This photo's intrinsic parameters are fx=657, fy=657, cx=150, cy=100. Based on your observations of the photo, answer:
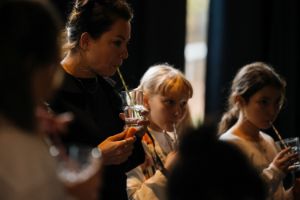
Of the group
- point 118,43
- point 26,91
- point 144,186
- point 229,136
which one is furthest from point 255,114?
point 26,91

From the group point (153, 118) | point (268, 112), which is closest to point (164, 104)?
point (153, 118)

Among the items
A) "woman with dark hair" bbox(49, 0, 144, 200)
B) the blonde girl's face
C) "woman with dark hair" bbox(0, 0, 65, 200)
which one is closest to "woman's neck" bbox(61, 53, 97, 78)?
"woman with dark hair" bbox(49, 0, 144, 200)

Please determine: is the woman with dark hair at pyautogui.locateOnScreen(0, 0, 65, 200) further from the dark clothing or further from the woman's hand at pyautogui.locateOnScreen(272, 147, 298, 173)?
the woman's hand at pyautogui.locateOnScreen(272, 147, 298, 173)

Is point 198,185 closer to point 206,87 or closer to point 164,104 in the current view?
point 164,104

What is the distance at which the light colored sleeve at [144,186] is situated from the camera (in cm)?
199

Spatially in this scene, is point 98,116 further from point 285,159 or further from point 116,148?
point 285,159

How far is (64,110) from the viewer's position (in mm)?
1729

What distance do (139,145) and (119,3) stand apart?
0.42 meters

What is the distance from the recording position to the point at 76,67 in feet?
6.06

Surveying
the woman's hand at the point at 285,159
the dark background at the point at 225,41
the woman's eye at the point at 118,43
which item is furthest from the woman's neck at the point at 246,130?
the woman's eye at the point at 118,43

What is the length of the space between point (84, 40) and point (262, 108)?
40.4 inches

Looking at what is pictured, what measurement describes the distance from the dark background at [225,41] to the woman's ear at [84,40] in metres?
1.13

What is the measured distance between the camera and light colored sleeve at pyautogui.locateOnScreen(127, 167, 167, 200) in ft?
6.54

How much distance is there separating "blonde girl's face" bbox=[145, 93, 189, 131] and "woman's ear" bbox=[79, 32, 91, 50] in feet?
1.97
